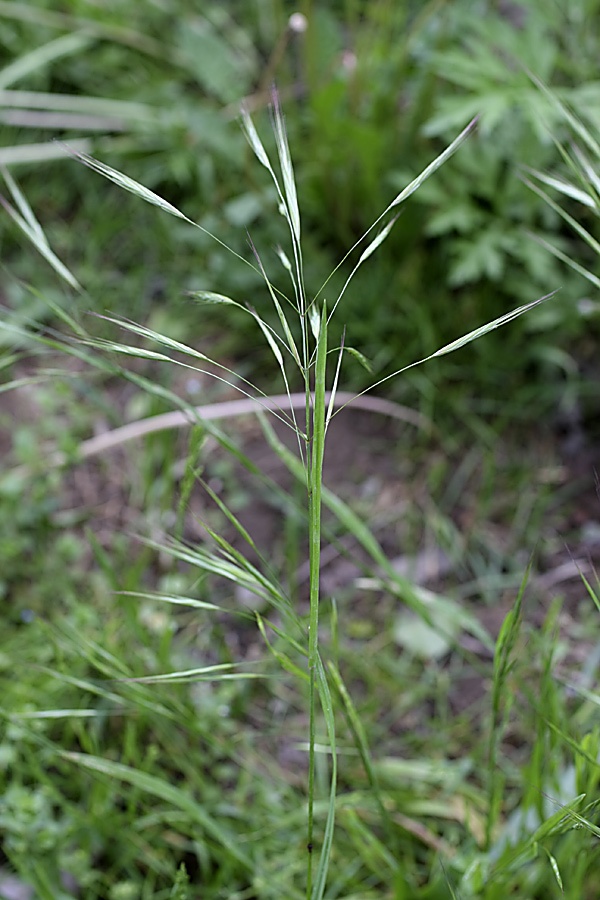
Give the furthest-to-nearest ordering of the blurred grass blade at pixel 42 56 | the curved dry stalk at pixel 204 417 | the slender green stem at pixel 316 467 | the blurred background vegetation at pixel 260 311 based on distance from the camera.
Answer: the blurred grass blade at pixel 42 56 → the curved dry stalk at pixel 204 417 → the blurred background vegetation at pixel 260 311 → the slender green stem at pixel 316 467

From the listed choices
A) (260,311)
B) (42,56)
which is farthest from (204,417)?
(42,56)

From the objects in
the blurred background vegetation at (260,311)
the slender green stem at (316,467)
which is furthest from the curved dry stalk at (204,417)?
the slender green stem at (316,467)

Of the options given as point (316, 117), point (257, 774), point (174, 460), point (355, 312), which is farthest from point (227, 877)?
point (316, 117)

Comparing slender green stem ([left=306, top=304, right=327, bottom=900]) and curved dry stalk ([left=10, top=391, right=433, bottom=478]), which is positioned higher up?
slender green stem ([left=306, top=304, right=327, bottom=900])

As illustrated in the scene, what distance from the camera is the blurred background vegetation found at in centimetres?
131

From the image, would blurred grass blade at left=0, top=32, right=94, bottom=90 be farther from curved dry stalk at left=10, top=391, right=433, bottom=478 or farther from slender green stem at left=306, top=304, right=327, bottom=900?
slender green stem at left=306, top=304, right=327, bottom=900

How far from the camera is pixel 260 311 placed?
210 cm

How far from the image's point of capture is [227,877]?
123cm

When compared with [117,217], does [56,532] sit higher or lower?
lower

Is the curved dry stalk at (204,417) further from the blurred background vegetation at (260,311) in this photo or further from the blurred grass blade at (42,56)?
the blurred grass blade at (42,56)

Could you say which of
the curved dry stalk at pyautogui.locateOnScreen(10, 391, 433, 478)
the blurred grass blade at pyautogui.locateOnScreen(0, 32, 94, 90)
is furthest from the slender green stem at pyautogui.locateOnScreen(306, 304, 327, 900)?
the blurred grass blade at pyautogui.locateOnScreen(0, 32, 94, 90)

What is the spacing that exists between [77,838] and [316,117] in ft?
5.43

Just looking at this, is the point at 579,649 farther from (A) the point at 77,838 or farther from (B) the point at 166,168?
(B) the point at 166,168

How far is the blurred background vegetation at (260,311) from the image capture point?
131cm
